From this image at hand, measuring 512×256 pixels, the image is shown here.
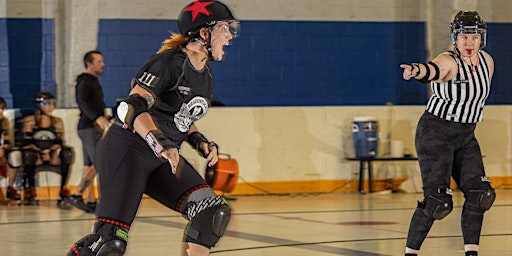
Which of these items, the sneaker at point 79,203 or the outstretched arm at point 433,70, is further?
the sneaker at point 79,203

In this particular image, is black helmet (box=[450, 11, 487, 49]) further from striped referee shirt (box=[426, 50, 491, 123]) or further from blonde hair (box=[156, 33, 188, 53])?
blonde hair (box=[156, 33, 188, 53])

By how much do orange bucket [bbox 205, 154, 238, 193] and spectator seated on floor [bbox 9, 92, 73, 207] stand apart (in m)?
1.66

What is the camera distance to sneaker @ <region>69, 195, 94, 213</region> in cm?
1115

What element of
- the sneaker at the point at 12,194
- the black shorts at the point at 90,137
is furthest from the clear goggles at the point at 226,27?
the sneaker at the point at 12,194

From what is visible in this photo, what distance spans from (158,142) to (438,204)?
2.13m

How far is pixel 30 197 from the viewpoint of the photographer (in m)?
12.2

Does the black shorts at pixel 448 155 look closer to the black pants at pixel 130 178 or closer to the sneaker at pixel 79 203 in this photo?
the black pants at pixel 130 178

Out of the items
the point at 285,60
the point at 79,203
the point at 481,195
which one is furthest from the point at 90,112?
the point at 481,195

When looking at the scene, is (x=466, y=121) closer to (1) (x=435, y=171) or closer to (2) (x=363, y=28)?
(1) (x=435, y=171)

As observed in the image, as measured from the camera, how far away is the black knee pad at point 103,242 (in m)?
4.55

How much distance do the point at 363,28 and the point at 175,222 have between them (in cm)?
582

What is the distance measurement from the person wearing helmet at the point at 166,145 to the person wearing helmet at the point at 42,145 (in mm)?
7466

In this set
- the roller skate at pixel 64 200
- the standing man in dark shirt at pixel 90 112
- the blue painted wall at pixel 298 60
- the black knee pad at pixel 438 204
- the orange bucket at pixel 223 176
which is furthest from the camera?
the blue painted wall at pixel 298 60

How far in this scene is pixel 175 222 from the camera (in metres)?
10.0
